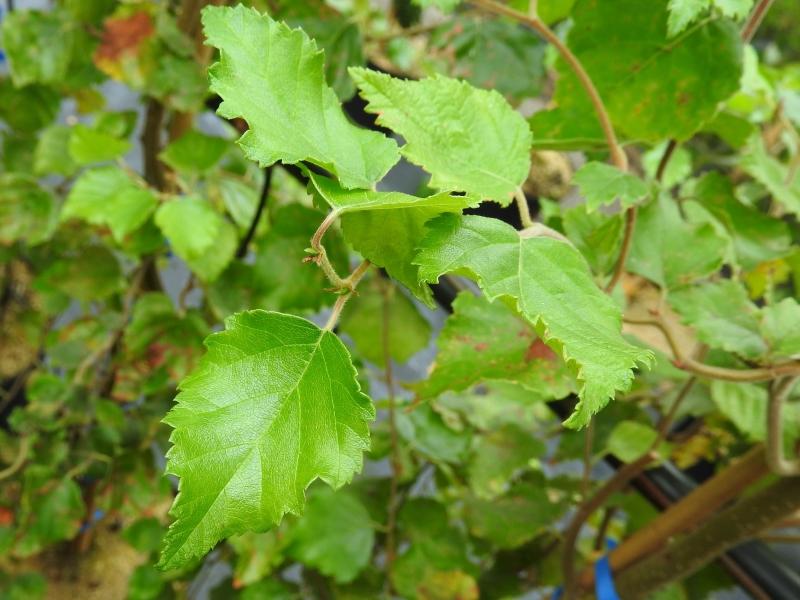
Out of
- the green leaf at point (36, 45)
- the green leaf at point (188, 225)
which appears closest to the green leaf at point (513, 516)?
the green leaf at point (188, 225)

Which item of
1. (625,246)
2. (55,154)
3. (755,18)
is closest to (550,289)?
(625,246)

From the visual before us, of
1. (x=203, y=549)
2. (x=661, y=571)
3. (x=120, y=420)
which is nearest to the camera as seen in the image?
(x=203, y=549)

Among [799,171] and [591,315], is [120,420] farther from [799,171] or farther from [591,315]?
[799,171]

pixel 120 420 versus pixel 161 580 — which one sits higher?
pixel 120 420

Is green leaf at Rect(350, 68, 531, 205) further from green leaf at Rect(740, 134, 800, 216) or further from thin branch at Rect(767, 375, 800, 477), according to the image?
green leaf at Rect(740, 134, 800, 216)

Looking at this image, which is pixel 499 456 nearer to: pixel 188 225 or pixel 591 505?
pixel 591 505

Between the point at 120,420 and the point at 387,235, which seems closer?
the point at 387,235

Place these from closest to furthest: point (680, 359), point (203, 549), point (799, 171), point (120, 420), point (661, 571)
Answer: point (203, 549), point (680, 359), point (661, 571), point (799, 171), point (120, 420)

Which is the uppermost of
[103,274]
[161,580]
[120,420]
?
[103,274]

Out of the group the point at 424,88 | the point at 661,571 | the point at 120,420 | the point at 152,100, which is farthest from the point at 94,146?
the point at 661,571
